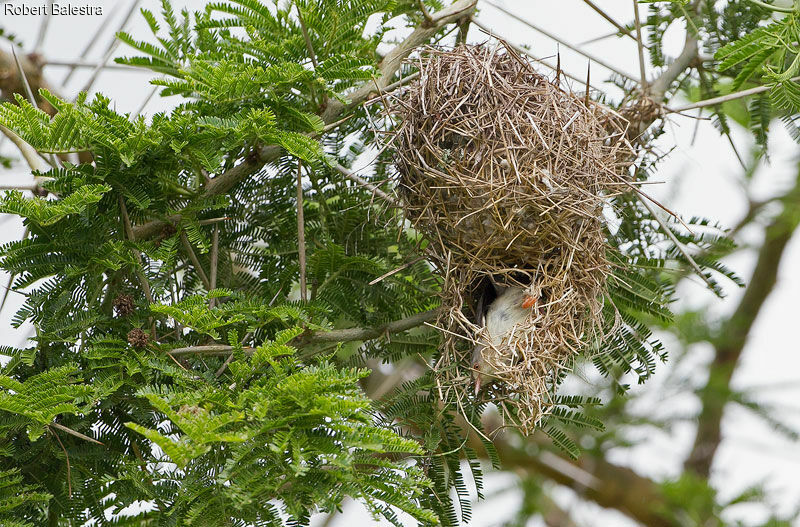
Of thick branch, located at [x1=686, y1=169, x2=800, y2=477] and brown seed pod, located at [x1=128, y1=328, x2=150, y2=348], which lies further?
thick branch, located at [x1=686, y1=169, x2=800, y2=477]

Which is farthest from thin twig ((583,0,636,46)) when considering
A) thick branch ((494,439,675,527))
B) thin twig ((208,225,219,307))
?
thick branch ((494,439,675,527))

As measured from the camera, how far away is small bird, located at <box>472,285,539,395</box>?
7.61 ft

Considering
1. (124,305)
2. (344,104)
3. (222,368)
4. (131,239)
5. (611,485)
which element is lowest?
(222,368)

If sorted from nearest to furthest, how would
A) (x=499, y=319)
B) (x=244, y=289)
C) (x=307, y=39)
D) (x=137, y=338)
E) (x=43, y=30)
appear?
(x=137, y=338), (x=499, y=319), (x=307, y=39), (x=244, y=289), (x=43, y=30)

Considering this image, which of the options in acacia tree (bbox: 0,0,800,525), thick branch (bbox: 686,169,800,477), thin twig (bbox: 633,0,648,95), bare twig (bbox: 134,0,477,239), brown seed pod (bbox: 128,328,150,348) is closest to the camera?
acacia tree (bbox: 0,0,800,525)

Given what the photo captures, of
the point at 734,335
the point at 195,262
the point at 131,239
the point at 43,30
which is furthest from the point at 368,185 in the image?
the point at 734,335

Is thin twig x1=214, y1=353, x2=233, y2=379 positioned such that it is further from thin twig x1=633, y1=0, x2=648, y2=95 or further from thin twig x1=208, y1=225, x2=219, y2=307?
thin twig x1=633, y1=0, x2=648, y2=95

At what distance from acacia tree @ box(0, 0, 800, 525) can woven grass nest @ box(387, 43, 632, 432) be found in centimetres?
17

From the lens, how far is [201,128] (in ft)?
7.72

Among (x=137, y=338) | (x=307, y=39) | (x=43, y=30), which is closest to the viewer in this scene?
(x=137, y=338)

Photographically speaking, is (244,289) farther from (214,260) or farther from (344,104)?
(344,104)

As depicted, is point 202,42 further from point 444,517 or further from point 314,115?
point 444,517

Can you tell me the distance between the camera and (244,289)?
286 centimetres

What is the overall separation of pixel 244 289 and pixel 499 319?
3.13 ft
